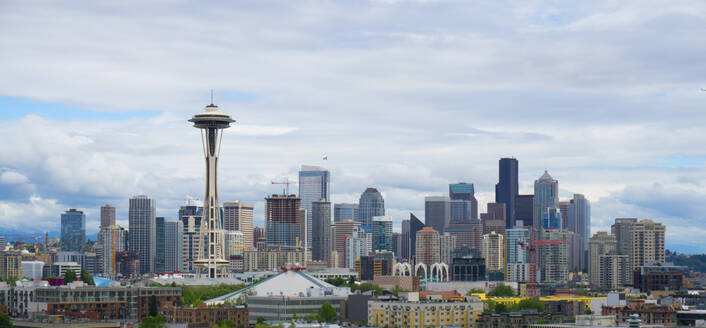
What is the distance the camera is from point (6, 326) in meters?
199

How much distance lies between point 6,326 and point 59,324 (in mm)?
7718

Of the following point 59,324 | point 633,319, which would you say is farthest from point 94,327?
point 633,319

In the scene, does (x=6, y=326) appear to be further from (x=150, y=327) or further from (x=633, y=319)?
(x=633, y=319)

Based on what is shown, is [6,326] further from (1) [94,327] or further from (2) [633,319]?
(2) [633,319]

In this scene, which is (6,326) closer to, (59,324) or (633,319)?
(59,324)

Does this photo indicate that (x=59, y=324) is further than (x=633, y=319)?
Yes

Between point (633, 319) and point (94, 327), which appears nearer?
point (633, 319)

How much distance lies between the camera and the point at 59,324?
199750 millimetres

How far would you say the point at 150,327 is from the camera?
200 meters

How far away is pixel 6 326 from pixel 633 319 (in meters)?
91.0

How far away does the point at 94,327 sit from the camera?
19988 centimetres

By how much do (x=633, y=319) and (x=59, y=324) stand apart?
83.7m

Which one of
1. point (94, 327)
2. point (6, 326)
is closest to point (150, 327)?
point (94, 327)

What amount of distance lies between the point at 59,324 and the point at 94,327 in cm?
521
